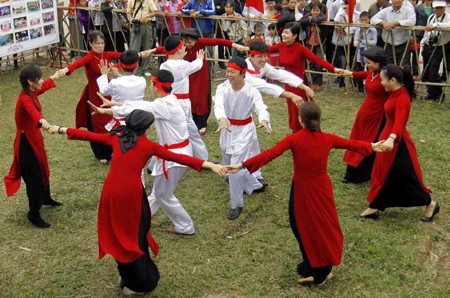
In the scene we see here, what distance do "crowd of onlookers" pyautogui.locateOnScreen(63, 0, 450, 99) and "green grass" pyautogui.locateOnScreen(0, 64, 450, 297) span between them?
2.65 metres

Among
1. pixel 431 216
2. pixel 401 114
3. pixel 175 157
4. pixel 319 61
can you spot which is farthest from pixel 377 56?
pixel 175 157

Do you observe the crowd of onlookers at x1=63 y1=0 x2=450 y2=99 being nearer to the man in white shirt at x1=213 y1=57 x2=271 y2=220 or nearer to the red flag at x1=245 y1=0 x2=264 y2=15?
the red flag at x1=245 y1=0 x2=264 y2=15

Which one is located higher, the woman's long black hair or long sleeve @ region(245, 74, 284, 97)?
the woman's long black hair

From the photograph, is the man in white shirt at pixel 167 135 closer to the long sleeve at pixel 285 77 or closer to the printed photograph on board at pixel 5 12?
the long sleeve at pixel 285 77

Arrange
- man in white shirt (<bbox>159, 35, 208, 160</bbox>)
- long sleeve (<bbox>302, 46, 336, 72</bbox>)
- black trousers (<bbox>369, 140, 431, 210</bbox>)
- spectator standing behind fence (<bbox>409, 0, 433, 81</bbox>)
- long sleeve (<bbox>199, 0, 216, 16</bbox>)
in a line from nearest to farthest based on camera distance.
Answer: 1. black trousers (<bbox>369, 140, 431, 210</bbox>)
2. man in white shirt (<bbox>159, 35, 208, 160</bbox>)
3. long sleeve (<bbox>302, 46, 336, 72</bbox>)
4. spectator standing behind fence (<bbox>409, 0, 433, 81</bbox>)
5. long sleeve (<bbox>199, 0, 216, 16</bbox>)

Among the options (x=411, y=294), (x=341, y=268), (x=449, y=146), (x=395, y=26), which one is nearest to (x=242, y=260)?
(x=341, y=268)

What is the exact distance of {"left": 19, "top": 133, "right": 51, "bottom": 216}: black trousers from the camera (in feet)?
19.6

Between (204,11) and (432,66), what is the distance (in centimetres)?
429

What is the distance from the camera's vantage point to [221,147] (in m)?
6.52

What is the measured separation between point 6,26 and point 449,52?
A: 27.0ft

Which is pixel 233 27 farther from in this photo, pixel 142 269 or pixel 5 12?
pixel 142 269

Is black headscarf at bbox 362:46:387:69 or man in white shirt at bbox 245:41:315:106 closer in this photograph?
black headscarf at bbox 362:46:387:69

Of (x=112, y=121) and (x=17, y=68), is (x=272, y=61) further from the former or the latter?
(x=17, y=68)

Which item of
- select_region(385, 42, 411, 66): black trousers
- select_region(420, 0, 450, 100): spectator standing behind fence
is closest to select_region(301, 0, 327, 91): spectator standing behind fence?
select_region(385, 42, 411, 66): black trousers
